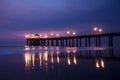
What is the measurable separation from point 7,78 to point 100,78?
392cm

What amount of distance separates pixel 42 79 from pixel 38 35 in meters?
101

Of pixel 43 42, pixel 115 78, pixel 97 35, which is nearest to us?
pixel 115 78

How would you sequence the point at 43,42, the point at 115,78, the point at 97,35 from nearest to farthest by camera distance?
the point at 115,78, the point at 97,35, the point at 43,42

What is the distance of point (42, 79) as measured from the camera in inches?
310

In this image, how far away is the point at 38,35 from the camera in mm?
107875

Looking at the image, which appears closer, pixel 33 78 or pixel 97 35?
pixel 33 78

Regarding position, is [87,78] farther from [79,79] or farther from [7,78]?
[7,78]

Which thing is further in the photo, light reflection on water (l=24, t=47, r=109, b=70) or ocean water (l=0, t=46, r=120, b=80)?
light reflection on water (l=24, t=47, r=109, b=70)

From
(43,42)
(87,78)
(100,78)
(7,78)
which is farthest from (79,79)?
(43,42)

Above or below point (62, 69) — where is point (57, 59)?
below

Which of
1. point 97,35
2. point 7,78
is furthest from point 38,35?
point 7,78

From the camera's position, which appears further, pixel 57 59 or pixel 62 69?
pixel 57 59

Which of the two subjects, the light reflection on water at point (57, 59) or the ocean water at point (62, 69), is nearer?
the ocean water at point (62, 69)

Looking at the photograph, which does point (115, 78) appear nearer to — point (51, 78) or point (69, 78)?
point (69, 78)
